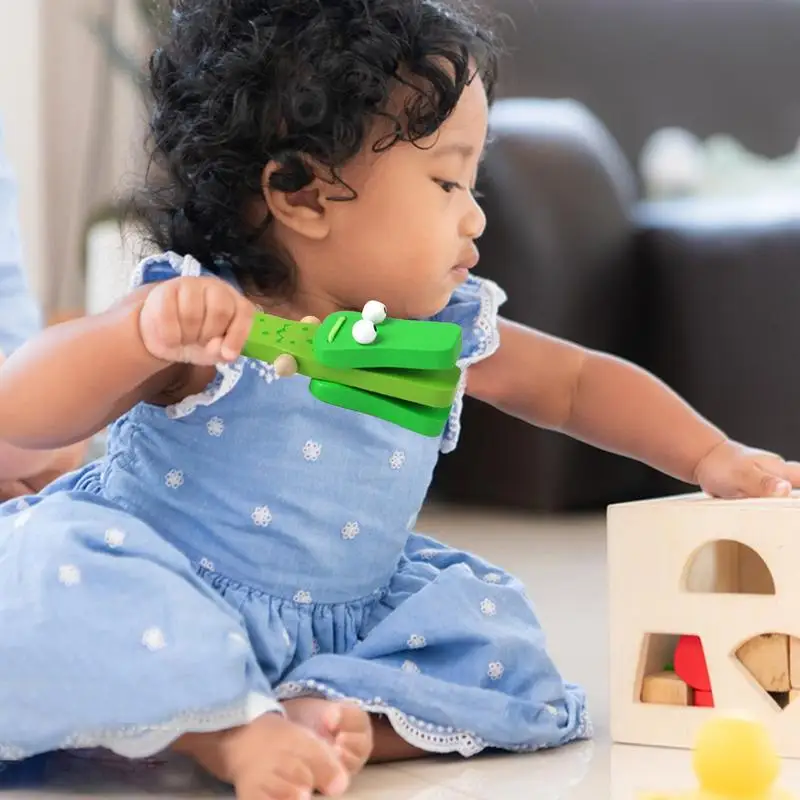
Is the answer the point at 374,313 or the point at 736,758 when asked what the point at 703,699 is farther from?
the point at 374,313

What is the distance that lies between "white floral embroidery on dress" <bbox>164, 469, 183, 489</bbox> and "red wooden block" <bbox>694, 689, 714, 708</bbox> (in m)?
0.33

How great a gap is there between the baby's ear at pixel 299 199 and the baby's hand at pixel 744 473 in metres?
0.30

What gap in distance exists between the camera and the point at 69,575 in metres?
0.77

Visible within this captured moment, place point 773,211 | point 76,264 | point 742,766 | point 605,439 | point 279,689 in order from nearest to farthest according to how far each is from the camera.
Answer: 1. point 742,766
2. point 279,689
3. point 605,439
4. point 773,211
5. point 76,264

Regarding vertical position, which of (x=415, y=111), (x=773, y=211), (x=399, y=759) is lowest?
(x=399, y=759)

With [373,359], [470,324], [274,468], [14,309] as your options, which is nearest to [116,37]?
[14,309]

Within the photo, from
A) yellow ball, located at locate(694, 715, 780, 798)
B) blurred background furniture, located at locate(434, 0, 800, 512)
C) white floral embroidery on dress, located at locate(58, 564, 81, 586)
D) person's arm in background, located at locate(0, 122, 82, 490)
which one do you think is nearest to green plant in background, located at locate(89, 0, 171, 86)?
blurred background furniture, located at locate(434, 0, 800, 512)

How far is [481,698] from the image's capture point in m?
0.86

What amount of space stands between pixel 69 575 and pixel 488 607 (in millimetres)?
274

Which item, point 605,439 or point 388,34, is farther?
point 605,439

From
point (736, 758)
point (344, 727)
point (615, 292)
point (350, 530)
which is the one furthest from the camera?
point (615, 292)

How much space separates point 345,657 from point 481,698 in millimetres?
85

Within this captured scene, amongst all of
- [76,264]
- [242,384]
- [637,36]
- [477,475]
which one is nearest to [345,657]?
[242,384]

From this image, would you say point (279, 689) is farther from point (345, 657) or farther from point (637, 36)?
point (637, 36)
